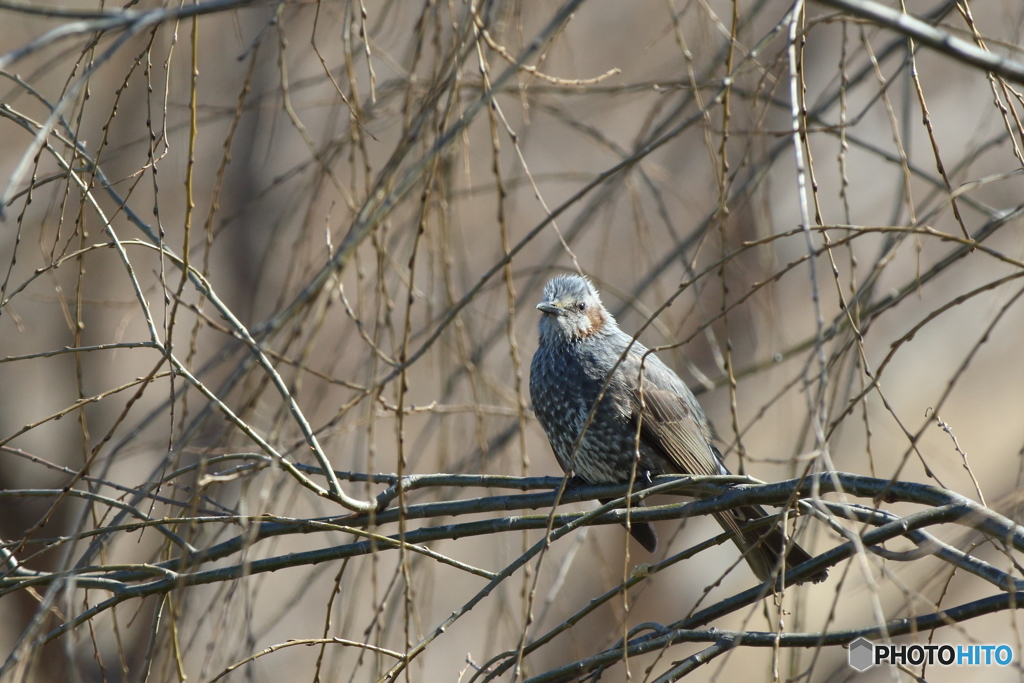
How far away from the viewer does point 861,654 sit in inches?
107

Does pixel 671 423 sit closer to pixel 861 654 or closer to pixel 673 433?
pixel 673 433

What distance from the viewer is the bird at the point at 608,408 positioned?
13.6ft

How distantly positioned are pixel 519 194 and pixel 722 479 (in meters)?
7.20

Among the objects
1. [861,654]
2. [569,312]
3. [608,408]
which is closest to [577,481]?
[608,408]

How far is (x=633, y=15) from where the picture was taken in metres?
9.41

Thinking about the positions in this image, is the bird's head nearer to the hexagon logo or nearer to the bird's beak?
the bird's beak

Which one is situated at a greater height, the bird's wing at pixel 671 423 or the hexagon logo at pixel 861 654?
the bird's wing at pixel 671 423

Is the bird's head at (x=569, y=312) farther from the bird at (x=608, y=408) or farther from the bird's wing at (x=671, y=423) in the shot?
the bird's wing at (x=671, y=423)

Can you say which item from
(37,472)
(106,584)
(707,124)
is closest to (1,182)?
(37,472)

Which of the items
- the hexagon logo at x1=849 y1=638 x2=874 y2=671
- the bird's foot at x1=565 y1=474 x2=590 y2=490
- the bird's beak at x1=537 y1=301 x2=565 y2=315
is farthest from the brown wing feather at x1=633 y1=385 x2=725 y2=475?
the hexagon logo at x1=849 y1=638 x2=874 y2=671

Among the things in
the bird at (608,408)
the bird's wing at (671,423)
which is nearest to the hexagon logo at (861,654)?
the bird at (608,408)

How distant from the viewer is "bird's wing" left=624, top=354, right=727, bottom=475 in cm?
425

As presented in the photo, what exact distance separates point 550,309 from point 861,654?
224cm

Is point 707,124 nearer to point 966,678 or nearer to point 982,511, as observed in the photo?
point 982,511
